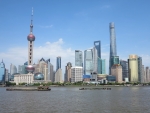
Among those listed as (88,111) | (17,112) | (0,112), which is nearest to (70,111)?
(88,111)

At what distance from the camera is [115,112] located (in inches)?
2125

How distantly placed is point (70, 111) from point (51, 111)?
4.95 m

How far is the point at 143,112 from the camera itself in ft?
179

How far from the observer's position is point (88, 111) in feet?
184

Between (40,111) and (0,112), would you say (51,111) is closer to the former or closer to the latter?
(40,111)

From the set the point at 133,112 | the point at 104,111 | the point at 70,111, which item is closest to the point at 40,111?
the point at 70,111

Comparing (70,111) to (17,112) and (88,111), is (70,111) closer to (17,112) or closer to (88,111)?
(88,111)

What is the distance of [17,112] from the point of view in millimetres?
55219

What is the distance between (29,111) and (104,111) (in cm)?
1951

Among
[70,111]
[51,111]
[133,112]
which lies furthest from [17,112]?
[133,112]

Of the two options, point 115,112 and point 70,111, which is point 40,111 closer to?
point 70,111

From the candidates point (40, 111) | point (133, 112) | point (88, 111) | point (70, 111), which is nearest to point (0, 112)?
point (40, 111)

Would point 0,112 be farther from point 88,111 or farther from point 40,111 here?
point 88,111

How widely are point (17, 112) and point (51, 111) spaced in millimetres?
8607
